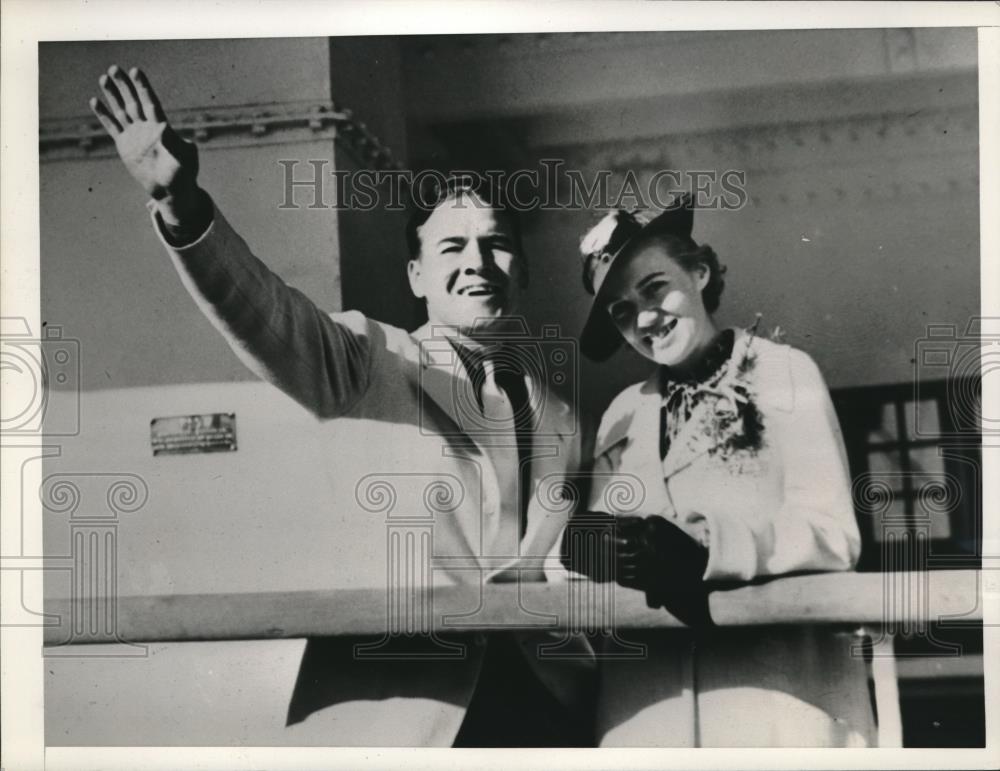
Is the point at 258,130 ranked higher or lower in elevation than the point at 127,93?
lower

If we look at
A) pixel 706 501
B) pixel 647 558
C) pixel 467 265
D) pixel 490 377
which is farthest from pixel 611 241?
pixel 647 558

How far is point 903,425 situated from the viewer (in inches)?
148

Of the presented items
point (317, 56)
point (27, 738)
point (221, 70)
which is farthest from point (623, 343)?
point (27, 738)

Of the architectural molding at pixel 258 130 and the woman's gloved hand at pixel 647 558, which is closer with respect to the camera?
the woman's gloved hand at pixel 647 558

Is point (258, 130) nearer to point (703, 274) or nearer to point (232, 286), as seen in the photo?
point (232, 286)

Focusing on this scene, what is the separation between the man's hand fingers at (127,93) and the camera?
3.79 meters

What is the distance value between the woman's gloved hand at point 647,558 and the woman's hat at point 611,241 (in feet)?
1.91

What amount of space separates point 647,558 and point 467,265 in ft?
3.74

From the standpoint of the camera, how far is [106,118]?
3.81 metres

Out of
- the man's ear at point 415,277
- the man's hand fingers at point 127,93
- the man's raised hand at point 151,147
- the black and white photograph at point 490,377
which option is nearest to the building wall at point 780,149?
the black and white photograph at point 490,377

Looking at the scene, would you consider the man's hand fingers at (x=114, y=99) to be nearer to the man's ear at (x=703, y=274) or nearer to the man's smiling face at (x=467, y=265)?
the man's smiling face at (x=467, y=265)

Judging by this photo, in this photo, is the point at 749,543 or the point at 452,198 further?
the point at 452,198

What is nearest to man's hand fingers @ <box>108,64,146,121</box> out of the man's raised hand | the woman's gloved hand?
the man's raised hand

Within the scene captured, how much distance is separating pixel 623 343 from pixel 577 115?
0.78 m
